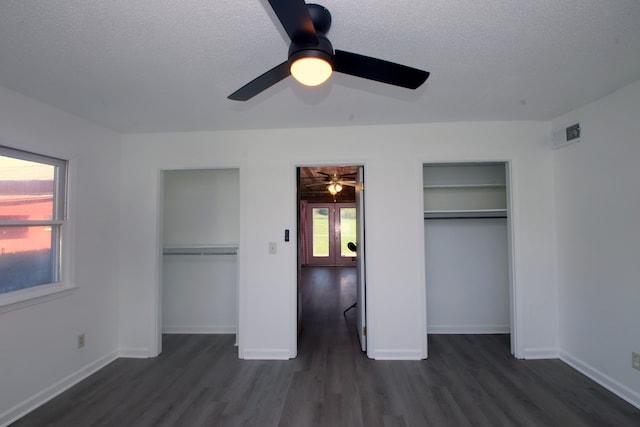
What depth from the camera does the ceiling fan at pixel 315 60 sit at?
3.21 feet

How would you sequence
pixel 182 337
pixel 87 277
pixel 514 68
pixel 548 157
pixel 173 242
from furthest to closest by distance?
pixel 173 242
pixel 182 337
pixel 548 157
pixel 87 277
pixel 514 68

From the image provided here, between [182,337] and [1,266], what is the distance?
1.88 m

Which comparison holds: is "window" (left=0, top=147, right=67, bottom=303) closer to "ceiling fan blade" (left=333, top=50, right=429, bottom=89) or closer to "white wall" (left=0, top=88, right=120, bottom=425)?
"white wall" (left=0, top=88, right=120, bottom=425)

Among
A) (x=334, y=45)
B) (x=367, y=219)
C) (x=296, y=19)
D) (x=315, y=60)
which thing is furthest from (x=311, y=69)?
(x=367, y=219)

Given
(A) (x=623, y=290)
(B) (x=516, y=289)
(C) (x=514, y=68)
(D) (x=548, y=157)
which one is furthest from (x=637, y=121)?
(B) (x=516, y=289)

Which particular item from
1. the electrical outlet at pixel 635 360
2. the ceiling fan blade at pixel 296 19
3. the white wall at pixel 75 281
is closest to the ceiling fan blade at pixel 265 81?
the ceiling fan blade at pixel 296 19

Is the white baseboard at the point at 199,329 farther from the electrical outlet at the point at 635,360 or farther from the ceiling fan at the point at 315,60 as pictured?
the electrical outlet at the point at 635,360

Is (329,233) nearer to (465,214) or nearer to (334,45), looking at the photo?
(465,214)

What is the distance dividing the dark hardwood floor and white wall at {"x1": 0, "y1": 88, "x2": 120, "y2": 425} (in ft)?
0.62

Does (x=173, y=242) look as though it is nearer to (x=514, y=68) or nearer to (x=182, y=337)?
(x=182, y=337)

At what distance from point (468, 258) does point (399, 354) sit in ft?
4.89

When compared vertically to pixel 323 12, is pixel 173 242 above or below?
below

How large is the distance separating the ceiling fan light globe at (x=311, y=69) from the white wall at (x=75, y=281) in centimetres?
227

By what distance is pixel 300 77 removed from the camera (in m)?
1.16
